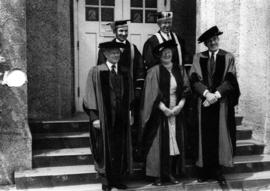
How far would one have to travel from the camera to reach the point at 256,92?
7137 millimetres

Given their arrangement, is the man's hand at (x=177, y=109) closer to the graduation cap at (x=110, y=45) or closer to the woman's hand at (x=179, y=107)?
the woman's hand at (x=179, y=107)

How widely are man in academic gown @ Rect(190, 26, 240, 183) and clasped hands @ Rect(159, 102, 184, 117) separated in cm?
34

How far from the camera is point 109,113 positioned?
5398mm

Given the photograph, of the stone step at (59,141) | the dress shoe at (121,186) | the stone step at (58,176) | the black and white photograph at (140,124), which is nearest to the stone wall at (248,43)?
the black and white photograph at (140,124)

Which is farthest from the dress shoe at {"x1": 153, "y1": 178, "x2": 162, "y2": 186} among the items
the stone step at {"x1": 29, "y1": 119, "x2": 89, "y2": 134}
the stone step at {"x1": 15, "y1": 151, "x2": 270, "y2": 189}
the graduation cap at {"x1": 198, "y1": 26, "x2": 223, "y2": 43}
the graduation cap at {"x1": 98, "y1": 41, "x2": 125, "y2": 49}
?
the graduation cap at {"x1": 198, "y1": 26, "x2": 223, "y2": 43}

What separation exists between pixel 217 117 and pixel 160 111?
816mm

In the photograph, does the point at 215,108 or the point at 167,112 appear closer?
the point at 167,112

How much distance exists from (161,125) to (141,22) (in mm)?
3296

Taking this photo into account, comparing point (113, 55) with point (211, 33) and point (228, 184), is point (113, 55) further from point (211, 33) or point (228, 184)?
point (228, 184)

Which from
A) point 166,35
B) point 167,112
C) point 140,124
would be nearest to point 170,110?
point 167,112

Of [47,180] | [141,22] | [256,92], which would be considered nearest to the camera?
[47,180]

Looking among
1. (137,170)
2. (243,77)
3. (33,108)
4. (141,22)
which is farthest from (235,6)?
(33,108)

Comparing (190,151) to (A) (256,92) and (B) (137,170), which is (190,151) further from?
(A) (256,92)

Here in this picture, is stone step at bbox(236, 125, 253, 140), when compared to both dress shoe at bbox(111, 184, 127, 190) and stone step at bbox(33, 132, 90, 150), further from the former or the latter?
stone step at bbox(33, 132, 90, 150)
